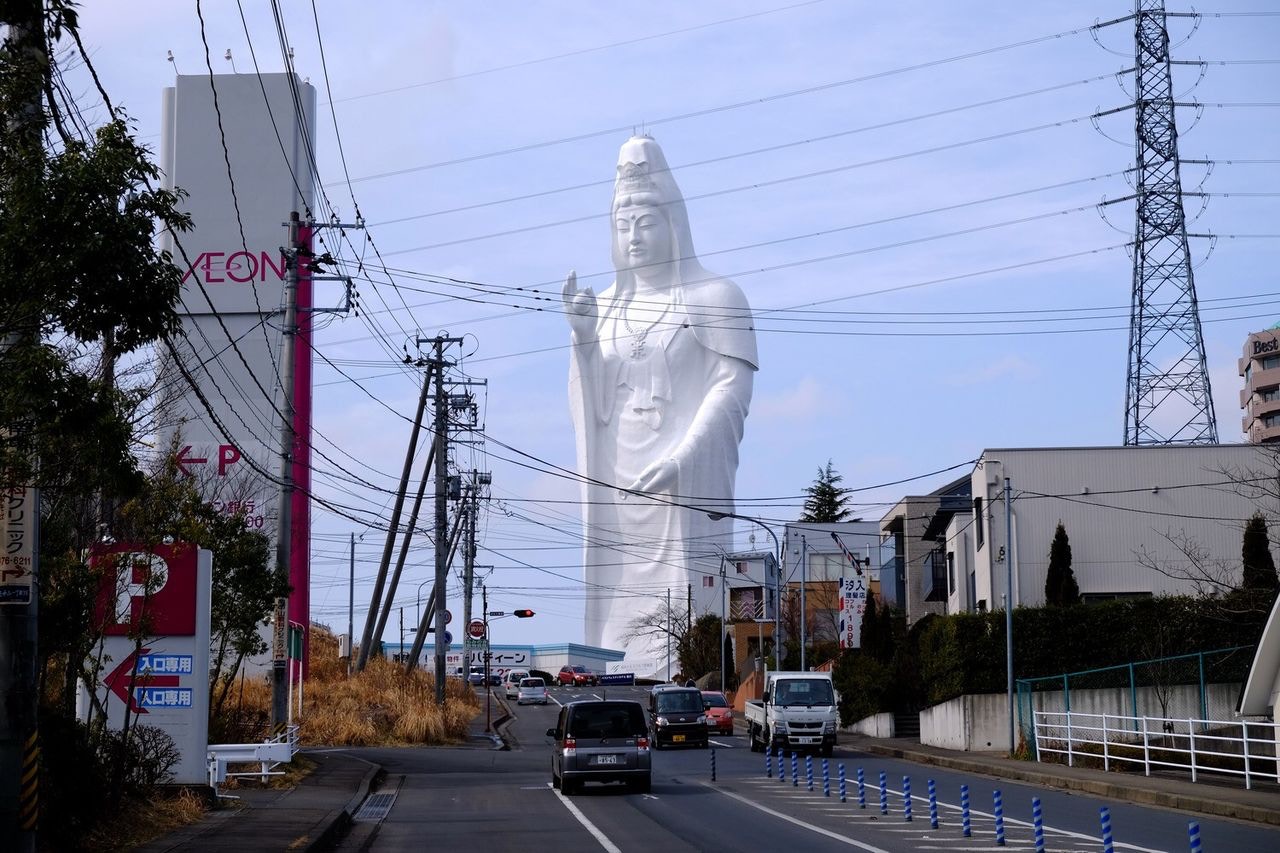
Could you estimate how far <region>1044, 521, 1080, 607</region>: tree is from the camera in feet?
127

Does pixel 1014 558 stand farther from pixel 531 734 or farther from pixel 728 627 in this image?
pixel 728 627

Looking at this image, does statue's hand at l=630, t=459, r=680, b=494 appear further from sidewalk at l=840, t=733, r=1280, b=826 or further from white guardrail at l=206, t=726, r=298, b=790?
white guardrail at l=206, t=726, r=298, b=790

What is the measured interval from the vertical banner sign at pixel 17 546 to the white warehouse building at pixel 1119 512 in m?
33.7

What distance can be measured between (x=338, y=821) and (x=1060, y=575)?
2626 centimetres

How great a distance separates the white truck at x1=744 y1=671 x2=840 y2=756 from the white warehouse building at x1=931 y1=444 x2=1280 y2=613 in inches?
368

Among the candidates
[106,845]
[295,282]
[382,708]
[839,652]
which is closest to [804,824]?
[106,845]

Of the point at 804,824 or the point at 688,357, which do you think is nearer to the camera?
the point at 804,824

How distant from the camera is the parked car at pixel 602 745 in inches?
926

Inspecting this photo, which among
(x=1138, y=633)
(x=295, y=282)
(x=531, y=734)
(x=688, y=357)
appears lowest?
(x=531, y=734)

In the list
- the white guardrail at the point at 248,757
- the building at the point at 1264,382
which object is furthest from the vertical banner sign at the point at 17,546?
the building at the point at 1264,382

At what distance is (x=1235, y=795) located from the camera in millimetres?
20312

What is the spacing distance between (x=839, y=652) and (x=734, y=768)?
33.8 metres

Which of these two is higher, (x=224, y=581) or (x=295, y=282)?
(x=295, y=282)

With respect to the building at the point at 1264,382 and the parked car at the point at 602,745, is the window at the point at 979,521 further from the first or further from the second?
the building at the point at 1264,382
